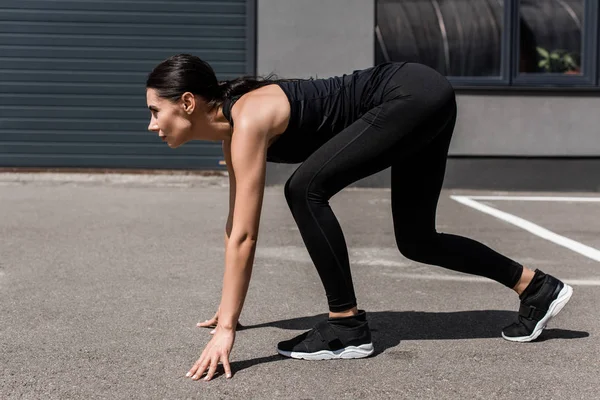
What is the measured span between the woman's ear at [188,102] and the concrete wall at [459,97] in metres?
6.64

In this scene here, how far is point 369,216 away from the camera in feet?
26.2

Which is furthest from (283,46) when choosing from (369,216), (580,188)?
(580,188)

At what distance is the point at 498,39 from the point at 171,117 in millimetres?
7746

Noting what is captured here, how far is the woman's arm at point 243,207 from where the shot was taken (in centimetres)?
324

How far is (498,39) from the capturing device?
1046cm

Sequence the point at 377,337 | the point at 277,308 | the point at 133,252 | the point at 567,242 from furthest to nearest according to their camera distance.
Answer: the point at 567,242, the point at 133,252, the point at 277,308, the point at 377,337

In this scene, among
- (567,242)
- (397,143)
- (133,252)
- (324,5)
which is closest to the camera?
(397,143)

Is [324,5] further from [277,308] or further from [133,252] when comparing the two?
[277,308]

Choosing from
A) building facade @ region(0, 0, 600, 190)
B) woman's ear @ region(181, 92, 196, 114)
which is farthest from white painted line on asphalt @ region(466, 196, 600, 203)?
woman's ear @ region(181, 92, 196, 114)

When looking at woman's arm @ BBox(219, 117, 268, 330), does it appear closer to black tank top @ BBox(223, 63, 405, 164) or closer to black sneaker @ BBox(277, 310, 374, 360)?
black tank top @ BBox(223, 63, 405, 164)

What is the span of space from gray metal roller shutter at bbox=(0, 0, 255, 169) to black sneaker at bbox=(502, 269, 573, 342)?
6912 millimetres

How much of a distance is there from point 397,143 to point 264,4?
6.88 meters

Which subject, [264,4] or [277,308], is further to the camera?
[264,4]

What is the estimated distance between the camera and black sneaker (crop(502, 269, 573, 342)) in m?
3.84
